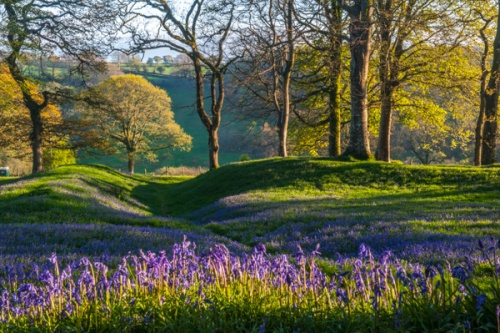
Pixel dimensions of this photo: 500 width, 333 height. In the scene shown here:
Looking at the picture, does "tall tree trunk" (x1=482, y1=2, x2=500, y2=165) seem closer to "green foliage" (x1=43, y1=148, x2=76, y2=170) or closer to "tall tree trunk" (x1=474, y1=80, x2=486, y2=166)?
"tall tree trunk" (x1=474, y1=80, x2=486, y2=166)

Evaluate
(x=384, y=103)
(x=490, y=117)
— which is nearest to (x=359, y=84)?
(x=384, y=103)

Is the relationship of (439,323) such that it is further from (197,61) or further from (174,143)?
(174,143)

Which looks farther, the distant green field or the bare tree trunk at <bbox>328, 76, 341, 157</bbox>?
the distant green field

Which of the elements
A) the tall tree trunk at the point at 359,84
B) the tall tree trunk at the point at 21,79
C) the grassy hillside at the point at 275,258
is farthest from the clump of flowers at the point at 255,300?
the tall tree trunk at the point at 21,79

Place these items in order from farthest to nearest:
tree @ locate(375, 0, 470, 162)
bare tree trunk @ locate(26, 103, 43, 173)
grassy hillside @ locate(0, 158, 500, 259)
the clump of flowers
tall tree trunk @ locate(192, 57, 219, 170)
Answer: tall tree trunk @ locate(192, 57, 219, 170)
bare tree trunk @ locate(26, 103, 43, 173)
tree @ locate(375, 0, 470, 162)
grassy hillside @ locate(0, 158, 500, 259)
the clump of flowers

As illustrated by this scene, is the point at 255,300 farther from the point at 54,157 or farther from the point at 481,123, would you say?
the point at 54,157

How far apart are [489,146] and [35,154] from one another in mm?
38145

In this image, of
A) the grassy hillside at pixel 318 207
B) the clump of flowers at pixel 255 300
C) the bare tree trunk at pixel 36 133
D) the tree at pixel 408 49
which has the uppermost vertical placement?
the tree at pixel 408 49

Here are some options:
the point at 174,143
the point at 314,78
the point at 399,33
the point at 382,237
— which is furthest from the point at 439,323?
the point at 174,143

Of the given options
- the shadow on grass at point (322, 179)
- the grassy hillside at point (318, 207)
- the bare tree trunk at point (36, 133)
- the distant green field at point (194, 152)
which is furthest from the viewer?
the distant green field at point (194, 152)

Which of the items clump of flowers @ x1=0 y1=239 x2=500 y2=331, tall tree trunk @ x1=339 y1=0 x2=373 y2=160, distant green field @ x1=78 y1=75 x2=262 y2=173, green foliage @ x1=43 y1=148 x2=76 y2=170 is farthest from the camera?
distant green field @ x1=78 y1=75 x2=262 y2=173

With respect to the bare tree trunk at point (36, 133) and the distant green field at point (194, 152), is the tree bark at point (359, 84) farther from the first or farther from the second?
the distant green field at point (194, 152)

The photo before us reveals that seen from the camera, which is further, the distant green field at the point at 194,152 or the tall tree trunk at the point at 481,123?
the distant green field at the point at 194,152

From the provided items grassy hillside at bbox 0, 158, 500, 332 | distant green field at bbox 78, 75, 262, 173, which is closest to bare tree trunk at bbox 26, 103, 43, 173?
grassy hillside at bbox 0, 158, 500, 332
